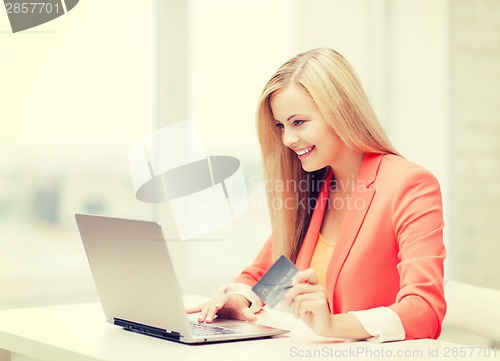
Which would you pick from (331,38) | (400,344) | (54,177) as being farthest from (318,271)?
(331,38)

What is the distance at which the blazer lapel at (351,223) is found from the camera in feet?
6.42

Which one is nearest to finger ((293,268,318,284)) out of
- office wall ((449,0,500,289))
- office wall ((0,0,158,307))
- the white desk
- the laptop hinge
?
the white desk

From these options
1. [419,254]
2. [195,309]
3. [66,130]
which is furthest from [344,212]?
[66,130]

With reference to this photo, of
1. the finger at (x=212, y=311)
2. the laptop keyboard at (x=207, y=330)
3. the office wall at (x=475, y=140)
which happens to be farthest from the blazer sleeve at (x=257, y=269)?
the office wall at (x=475, y=140)

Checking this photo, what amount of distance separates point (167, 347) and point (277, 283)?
28cm

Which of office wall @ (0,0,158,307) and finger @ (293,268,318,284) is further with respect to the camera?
office wall @ (0,0,158,307)

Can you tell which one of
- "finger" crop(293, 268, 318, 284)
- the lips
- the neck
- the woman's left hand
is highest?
the lips

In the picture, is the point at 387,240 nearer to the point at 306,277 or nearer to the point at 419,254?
the point at 419,254

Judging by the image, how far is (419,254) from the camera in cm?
176

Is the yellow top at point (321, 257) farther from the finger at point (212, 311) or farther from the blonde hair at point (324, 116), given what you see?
the finger at point (212, 311)

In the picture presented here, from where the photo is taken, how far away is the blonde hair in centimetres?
200

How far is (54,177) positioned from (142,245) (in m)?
1.41

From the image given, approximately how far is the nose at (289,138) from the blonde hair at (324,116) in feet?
0.34

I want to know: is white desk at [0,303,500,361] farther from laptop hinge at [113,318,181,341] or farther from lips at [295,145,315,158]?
lips at [295,145,315,158]
